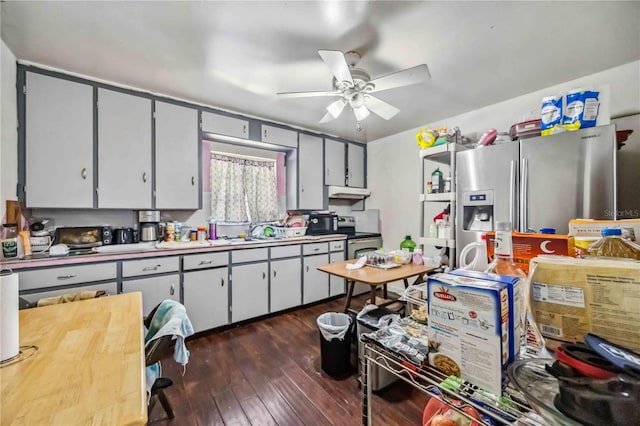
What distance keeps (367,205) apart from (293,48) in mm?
2957

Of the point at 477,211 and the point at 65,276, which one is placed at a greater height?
the point at 477,211

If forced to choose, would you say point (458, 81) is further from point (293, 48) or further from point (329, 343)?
point (329, 343)

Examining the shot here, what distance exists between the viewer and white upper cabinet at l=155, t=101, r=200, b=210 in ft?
8.33

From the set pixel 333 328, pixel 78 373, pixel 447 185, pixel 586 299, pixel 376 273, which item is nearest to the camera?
pixel 586 299

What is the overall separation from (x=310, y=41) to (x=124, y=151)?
78.0 inches

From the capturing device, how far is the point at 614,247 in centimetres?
57

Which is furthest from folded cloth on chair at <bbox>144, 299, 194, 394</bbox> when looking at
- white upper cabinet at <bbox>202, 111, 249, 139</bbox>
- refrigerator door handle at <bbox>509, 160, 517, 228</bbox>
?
refrigerator door handle at <bbox>509, 160, 517, 228</bbox>

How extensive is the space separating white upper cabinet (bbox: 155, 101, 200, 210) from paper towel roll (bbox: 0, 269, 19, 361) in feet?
6.08

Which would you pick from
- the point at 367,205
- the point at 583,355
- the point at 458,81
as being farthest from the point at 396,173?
the point at 583,355

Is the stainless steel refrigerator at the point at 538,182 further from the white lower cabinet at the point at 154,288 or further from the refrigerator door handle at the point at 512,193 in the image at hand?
the white lower cabinet at the point at 154,288

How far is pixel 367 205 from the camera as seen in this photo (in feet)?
14.3

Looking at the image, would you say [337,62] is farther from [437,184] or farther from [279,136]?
[279,136]

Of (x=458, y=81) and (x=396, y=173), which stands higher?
(x=458, y=81)

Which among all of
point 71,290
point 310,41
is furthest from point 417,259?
point 71,290
